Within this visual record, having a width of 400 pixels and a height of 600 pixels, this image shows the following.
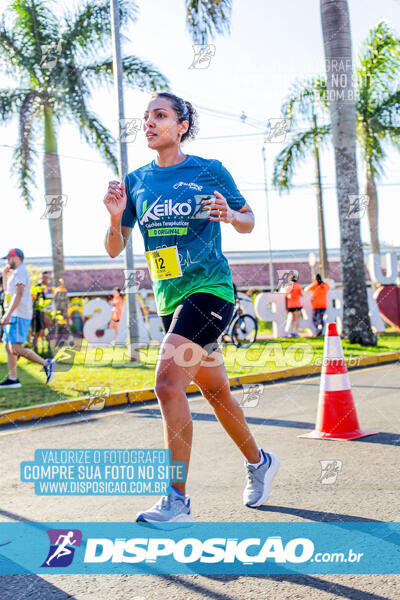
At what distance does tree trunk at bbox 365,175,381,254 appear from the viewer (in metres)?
20.8

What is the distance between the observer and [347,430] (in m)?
5.14

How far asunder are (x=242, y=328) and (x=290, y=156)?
6.66 meters

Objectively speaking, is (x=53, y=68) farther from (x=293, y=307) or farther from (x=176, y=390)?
(x=176, y=390)

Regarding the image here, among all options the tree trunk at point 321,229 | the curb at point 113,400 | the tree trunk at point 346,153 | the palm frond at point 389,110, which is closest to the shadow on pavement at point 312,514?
the curb at point 113,400

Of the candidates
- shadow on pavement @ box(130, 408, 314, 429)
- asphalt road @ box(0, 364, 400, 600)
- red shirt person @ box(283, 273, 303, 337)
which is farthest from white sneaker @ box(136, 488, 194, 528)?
red shirt person @ box(283, 273, 303, 337)

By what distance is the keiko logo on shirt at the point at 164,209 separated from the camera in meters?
3.21

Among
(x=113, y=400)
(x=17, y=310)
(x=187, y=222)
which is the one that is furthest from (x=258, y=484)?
(x=17, y=310)

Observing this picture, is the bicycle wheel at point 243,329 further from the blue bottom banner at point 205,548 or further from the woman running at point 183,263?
the blue bottom banner at point 205,548

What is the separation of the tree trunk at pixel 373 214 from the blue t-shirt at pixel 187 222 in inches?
714

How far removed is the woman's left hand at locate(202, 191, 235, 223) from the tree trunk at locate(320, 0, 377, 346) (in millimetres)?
9692

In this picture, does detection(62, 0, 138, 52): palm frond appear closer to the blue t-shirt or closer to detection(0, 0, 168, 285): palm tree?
detection(0, 0, 168, 285): palm tree

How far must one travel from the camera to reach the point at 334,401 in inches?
203

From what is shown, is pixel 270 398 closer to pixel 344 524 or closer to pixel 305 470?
pixel 305 470

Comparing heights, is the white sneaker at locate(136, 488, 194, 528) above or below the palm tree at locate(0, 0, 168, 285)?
below
